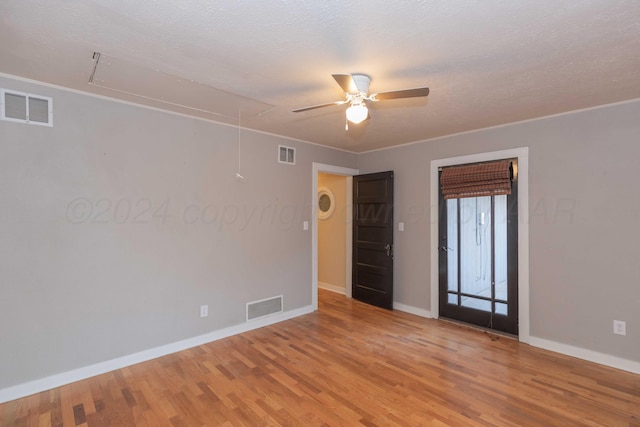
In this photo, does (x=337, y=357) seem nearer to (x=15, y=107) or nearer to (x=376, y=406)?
(x=376, y=406)

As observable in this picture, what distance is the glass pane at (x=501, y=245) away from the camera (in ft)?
11.8

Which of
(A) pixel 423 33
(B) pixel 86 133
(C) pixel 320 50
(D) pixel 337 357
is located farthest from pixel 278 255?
(A) pixel 423 33

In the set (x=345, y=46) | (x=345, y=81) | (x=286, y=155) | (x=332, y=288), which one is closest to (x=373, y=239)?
(x=332, y=288)

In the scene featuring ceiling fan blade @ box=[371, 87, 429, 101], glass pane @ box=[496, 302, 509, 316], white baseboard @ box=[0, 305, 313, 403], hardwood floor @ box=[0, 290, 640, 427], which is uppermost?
ceiling fan blade @ box=[371, 87, 429, 101]

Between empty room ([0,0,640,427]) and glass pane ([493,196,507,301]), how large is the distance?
0.7 inches

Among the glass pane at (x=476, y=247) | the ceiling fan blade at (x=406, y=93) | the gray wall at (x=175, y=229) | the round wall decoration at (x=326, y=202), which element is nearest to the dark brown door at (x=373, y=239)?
the round wall decoration at (x=326, y=202)

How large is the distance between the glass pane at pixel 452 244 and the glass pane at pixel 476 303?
124mm

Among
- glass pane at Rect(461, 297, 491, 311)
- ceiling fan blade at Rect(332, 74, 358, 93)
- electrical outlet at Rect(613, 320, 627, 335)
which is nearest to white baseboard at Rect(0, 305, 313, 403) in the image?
glass pane at Rect(461, 297, 491, 311)

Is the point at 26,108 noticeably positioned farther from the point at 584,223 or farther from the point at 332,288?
the point at 584,223

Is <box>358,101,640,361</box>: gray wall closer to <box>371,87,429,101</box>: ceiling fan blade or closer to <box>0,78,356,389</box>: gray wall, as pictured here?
<box>371,87,429,101</box>: ceiling fan blade

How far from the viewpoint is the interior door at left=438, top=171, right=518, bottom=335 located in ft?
11.7

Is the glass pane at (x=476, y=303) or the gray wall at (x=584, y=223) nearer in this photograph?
the gray wall at (x=584, y=223)

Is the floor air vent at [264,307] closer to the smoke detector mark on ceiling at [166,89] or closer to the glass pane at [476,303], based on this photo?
the smoke detector mark on ceiling at [166,89]

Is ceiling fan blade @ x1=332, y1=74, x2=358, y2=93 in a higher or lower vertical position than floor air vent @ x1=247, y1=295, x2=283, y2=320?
higher
